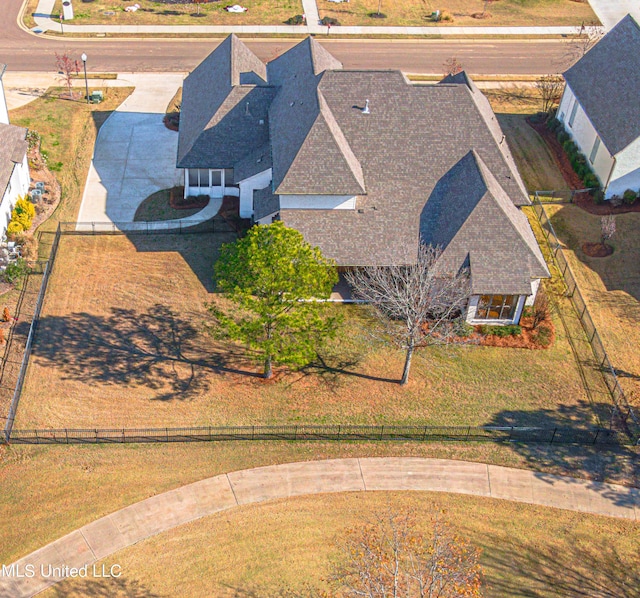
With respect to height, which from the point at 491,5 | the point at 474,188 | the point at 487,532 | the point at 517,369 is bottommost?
the point at 487,532

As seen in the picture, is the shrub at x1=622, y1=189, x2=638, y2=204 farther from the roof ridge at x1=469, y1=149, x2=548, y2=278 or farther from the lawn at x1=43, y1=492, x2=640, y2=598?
the lawn at x1=43, y1=492, x2=640, y2=598

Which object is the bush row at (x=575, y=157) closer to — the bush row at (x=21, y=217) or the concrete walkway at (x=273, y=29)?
the concrete walkway at (x=273, y=29)

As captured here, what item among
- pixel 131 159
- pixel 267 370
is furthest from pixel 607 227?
pixel 131 159

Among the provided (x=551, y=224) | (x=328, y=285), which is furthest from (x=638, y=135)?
(x=328, y=285)

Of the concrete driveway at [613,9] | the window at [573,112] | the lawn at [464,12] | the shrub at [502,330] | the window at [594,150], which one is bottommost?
the shrub at [502,330]

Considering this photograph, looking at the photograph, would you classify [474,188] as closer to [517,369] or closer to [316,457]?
[517,369]

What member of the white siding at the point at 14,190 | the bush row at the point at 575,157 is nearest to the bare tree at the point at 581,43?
the bush row at the point at 575,157

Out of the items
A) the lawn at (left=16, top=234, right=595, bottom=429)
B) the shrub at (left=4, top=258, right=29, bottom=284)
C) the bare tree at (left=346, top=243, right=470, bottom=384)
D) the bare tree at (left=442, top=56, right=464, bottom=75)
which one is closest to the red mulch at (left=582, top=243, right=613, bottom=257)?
the lawn at (left=16, top=234, right=595, bottom=429)
